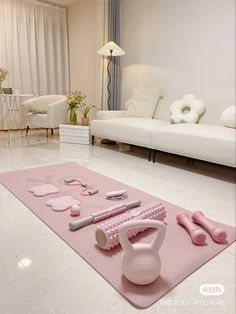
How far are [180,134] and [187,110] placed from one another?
792 millimetres

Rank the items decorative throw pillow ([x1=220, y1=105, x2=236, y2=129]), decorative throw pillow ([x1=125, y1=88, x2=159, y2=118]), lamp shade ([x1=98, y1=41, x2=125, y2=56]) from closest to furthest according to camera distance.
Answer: decorative throw pillow ([x1=220, y1=105, x2=236, y2=129]), decorative throw pillow ([x1=125, y1=88, x2=159, y2=118]), lamp shade ([x1=98, y1=41, x2=125, y2=56])

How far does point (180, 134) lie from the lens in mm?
2342

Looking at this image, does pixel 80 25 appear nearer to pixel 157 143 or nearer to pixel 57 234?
pixel 157 143

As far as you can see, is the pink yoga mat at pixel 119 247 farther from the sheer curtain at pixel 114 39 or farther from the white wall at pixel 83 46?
the white wall at pixel 83 46

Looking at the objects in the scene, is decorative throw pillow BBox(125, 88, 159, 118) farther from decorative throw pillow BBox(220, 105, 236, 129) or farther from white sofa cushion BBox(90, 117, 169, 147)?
decorative throw pillow BBox(220, 105, 236, 129)

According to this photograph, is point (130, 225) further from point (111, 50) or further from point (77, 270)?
point (111, 50)

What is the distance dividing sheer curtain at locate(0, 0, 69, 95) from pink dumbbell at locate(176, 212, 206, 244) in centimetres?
409

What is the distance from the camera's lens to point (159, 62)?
3406 mm

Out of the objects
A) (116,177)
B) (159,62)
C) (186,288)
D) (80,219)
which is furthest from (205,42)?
(186,288)

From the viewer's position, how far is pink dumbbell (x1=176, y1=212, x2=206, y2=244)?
118 cm

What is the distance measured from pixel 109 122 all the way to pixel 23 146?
121 cm

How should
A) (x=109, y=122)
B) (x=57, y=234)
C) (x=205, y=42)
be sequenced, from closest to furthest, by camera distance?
(x=57, y=234), (x=205, y=42), (x=109, y=122)

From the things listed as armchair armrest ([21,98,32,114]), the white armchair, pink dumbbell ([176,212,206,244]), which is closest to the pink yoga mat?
pink dumbbell ([176,212,206,244])

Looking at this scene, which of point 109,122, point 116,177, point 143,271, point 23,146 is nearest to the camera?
point 143,271
